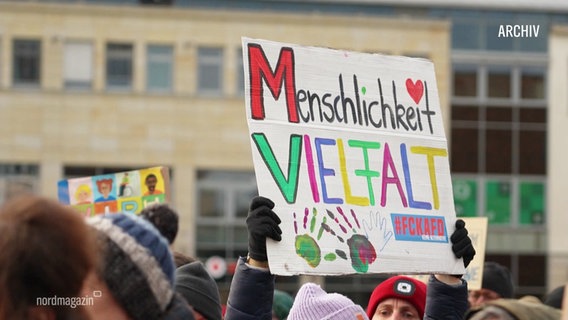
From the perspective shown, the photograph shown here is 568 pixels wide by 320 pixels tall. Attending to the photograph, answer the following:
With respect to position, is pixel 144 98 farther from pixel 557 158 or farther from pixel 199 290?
Answer: pixel 199 290

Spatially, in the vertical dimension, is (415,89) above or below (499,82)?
below

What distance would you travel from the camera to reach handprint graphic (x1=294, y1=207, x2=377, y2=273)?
4.60 meters

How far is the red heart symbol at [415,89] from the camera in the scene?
5.39 m

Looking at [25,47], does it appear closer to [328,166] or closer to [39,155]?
[39,155]

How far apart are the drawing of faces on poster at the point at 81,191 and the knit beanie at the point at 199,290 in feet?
12.8

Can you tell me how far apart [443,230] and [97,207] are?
3789 millimetres

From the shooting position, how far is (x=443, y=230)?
516cm

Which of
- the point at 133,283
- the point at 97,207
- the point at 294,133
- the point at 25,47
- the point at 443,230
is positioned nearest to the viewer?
the point at 133,283

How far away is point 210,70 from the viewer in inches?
1537

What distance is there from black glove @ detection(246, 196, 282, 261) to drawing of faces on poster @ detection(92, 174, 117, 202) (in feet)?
13.6

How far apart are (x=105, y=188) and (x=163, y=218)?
451cm

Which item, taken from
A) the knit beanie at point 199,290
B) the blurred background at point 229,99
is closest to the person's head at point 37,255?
the knit beanie at point 199,290

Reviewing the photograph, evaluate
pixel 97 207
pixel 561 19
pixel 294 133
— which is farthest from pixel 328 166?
pixel 561 19

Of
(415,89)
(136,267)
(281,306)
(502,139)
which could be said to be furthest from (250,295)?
(502,139)
